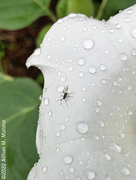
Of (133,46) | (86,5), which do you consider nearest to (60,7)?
(86,5)

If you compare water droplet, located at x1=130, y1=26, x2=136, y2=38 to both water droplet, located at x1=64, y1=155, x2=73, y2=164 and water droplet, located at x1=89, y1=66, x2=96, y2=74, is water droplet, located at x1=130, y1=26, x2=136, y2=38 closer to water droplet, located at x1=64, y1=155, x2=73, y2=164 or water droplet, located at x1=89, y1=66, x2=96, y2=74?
water droplet, located at x1=89, y1=66, x2=96, y2=74

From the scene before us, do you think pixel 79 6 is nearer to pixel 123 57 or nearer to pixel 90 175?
pixel 123 57

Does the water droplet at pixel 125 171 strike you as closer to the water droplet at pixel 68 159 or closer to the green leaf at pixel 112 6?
the water droplet at pixel 68 159

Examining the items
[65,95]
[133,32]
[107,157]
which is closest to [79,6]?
[133,32]

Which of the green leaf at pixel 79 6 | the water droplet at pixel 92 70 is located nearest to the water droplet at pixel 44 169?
the water droplet at pixel 92 70

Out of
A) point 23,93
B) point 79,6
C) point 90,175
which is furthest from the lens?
point 23,93

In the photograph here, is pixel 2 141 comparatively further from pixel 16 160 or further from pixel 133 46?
pixel 133 46

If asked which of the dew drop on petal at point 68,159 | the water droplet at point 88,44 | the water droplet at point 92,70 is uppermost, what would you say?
the water droplet at point 88,44

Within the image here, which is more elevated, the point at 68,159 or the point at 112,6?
the point at 112,6
